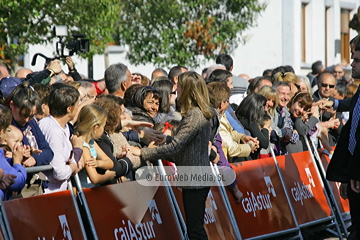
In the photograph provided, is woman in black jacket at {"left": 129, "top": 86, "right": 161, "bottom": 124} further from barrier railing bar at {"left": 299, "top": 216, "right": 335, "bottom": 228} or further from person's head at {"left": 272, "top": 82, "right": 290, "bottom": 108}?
person's head at {"left": 272, "top": 82, "right": 290, "bottom": 108}

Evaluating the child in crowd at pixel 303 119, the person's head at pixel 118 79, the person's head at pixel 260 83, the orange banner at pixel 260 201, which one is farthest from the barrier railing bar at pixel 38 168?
the person's head at pixel 260 83

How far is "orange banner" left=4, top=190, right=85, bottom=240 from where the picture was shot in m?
5.66

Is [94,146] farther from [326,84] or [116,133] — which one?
[326,84]

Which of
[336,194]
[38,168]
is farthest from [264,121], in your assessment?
[38,168]

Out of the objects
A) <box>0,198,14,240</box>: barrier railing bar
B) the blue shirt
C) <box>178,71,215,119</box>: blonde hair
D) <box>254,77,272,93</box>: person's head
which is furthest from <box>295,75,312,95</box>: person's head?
<box>0,198,14,240</box>: barrier railing bar

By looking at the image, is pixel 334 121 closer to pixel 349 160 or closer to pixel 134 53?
pixel 349 160

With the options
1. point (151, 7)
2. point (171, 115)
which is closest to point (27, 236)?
point (171, 115)

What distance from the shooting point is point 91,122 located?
6246 mm

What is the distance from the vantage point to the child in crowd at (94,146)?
6.26 meters

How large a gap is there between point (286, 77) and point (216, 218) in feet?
13.9

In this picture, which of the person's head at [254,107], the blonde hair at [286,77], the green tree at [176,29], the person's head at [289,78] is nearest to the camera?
the person's head at [254,107]

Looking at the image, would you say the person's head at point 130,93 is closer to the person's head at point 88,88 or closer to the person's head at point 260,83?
the person's head at point 88,88

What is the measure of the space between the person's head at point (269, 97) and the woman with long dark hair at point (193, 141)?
9.01 ft

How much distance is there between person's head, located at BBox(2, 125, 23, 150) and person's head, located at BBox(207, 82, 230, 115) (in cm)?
260
